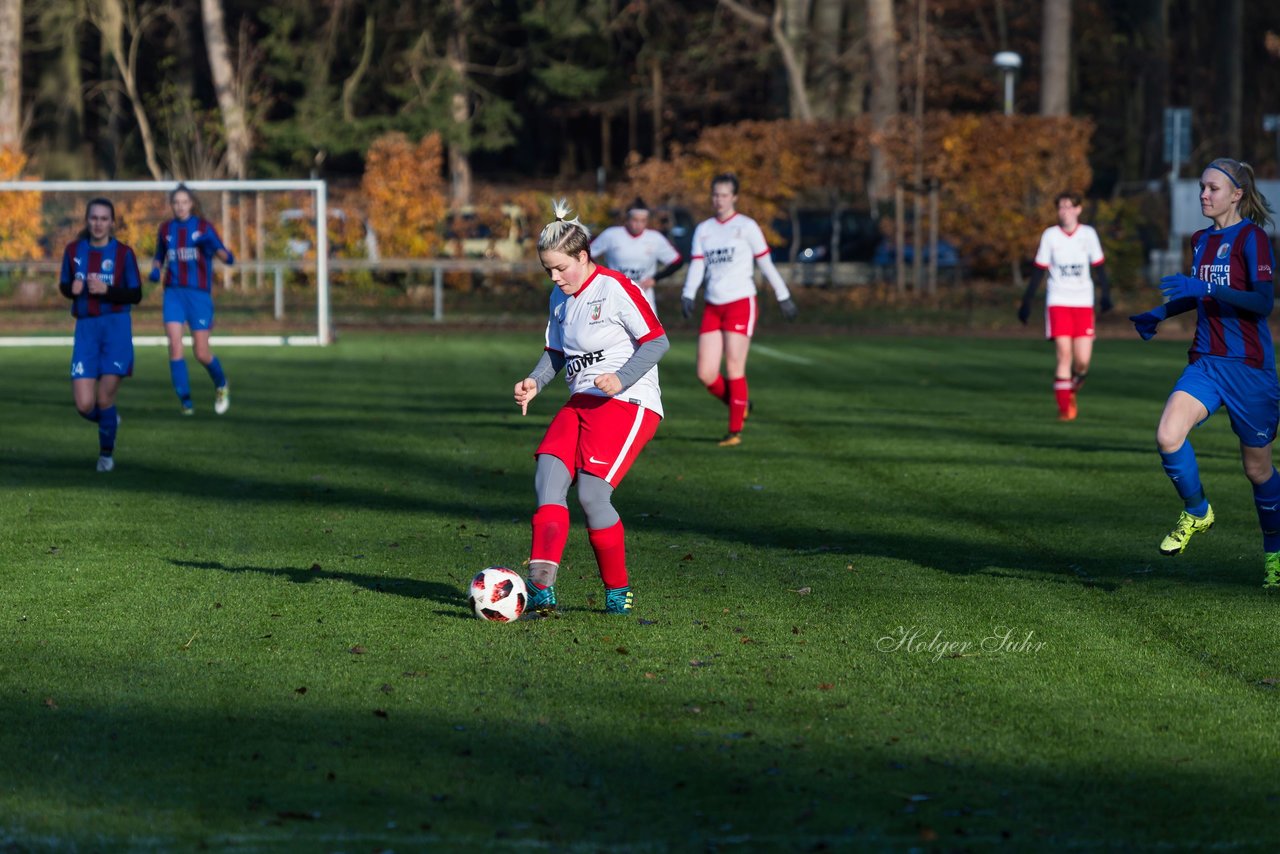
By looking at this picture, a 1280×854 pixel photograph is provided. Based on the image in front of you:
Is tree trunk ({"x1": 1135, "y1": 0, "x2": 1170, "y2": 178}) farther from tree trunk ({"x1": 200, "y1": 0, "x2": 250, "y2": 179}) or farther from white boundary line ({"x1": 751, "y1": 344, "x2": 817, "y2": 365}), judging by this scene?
white boundary line ({"x1": 751, "y1": 344, "x2": 817, "y2": 365})

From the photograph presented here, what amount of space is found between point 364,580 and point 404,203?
2836 centimetres

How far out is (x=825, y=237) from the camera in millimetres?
36312

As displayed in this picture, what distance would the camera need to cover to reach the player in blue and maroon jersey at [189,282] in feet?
54.1

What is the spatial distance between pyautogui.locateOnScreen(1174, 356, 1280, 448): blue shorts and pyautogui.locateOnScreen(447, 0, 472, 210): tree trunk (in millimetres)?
41331

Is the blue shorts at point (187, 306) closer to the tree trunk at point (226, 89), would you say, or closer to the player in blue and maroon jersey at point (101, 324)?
the player in blue and maroon jersey at point (101, 324)

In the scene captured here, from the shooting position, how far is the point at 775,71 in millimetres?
48688

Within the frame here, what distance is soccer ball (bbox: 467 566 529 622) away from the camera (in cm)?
762

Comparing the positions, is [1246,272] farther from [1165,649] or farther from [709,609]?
[709,609]

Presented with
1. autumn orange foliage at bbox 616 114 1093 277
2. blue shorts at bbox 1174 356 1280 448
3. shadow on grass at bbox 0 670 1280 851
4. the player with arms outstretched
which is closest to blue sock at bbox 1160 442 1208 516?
blue shorts at bbox 1174 356 1280 448

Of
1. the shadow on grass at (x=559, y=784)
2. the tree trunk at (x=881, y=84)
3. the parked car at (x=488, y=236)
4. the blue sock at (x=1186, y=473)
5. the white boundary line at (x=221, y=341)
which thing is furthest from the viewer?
the parked car at (x=488, y=236)

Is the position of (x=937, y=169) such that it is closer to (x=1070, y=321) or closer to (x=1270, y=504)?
(x=1070, y=321)

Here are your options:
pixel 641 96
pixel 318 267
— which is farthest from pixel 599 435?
pixel 641 96

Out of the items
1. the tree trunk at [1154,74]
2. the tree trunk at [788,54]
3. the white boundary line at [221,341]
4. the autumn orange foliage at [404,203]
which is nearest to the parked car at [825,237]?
the autumn orange foliage at [404,203]

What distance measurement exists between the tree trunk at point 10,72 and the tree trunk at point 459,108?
1165 centimetres
